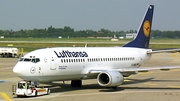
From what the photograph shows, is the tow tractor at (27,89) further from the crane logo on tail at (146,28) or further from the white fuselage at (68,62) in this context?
the crane logo on tail at (146,28)

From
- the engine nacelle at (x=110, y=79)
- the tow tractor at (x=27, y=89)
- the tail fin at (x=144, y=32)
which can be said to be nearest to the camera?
the tow tractor at (x=27, y=89)

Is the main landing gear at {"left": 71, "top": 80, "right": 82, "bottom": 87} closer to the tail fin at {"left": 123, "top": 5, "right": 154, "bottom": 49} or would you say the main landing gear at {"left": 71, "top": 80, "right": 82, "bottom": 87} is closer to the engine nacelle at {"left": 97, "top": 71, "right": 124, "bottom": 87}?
the engine nacelle at {"left": 97, "top": 71, "right": 124, "bottom": 87}

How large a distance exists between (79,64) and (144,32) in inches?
459

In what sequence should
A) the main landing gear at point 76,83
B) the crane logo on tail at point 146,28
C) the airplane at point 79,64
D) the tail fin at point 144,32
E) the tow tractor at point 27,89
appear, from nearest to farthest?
1. the tow tractor at point 27,89
2. the airplane at point 79,64
3. the main landing gear at point 76,83
4. the tail fin at point 144,32
5. the crane logo on tail at point 146,28

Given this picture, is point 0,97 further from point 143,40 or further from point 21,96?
point 143,40

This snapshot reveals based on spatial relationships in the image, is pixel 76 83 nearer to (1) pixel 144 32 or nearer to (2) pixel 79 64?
(2) pixel 79 64

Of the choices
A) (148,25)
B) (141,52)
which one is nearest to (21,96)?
(141,52)

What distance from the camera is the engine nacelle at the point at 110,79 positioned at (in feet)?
94.6

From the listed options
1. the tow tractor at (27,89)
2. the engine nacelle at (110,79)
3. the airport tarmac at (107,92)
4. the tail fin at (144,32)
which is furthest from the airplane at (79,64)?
the tail fin at (144,32)

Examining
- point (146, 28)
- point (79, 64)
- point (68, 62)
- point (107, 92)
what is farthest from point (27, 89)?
point (146, 28)

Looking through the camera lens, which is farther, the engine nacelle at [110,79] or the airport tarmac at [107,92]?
the engine nacelle at [110,79]

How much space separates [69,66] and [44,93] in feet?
10.3

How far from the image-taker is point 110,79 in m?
28.8

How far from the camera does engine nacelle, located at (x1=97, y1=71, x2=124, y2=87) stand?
94.6 ft
